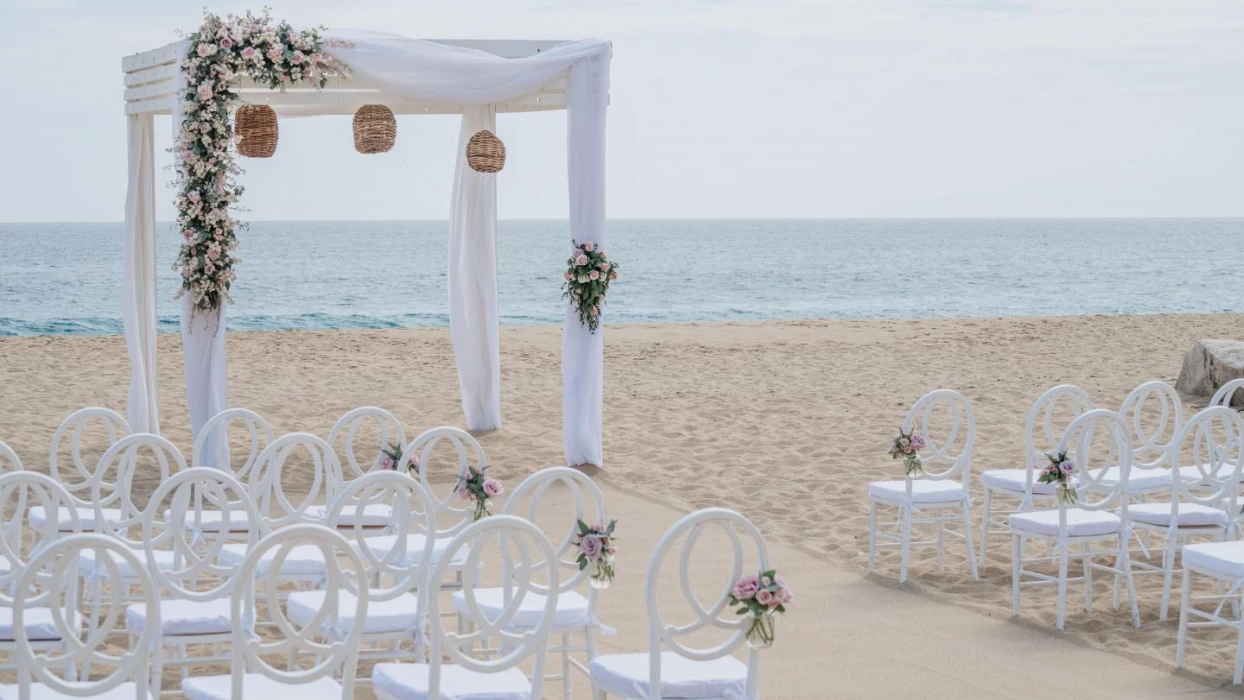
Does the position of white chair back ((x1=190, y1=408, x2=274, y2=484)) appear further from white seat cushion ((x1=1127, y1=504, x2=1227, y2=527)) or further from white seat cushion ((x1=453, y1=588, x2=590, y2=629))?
white seat cushion ((x1=1127, y1=504, x2=1227, y2=527))

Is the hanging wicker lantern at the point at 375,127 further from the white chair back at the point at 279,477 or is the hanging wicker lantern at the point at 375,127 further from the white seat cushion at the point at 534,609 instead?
the white seat cushion at the point at 534,609

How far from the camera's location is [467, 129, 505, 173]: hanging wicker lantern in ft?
29.4

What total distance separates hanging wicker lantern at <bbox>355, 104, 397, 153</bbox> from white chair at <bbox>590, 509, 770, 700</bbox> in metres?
5.34

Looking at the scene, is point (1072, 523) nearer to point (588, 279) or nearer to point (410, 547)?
point (410, 547)

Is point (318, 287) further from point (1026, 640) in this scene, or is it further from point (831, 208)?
point (1026, 640)

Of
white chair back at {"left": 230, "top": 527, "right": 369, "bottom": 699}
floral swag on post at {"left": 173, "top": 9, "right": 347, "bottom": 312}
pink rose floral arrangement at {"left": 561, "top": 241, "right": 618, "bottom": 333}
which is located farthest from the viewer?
pink rose floral arrangement at {"left": 561, "top": 241, "right": 618, "bottom": 333}

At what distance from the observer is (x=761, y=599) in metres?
3.63

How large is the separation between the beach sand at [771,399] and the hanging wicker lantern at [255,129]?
93.9 inches

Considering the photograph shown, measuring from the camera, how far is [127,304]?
29.6ft

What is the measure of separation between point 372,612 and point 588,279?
4413 millimetres

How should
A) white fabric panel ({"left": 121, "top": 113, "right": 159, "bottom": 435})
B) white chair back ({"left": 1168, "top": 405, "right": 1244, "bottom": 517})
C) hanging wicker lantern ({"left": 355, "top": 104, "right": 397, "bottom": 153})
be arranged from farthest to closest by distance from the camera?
white fabric panel ({"left": 121, "top": 113, "right": 159, "bottom": 435}) → hanging wicker lantern ({"left": 355, "top": 104, "right": 397, "bottom": 153}) → white chair back ({"left": 1168, "top": 405, "right": 1244, "bottom": 517})

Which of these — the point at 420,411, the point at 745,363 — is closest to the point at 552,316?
the point at 745,363

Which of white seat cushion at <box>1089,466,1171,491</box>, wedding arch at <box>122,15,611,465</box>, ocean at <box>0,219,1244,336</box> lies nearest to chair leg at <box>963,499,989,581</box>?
white seat cushion at <box>1089,466,1171,491</box>

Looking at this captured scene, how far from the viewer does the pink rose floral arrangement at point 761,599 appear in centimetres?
363
